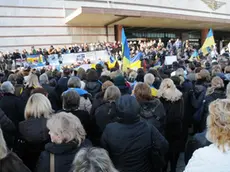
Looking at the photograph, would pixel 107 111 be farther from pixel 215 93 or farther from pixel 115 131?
pixel 215 93

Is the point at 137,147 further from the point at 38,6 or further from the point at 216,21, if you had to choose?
the point at 216,21

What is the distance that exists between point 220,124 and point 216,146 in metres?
0.16

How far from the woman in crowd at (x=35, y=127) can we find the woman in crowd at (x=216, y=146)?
182cm

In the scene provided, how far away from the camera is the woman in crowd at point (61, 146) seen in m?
2.26

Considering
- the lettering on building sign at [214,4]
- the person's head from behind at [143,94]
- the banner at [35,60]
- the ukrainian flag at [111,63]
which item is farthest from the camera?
the lettering on building sign at [214,4]

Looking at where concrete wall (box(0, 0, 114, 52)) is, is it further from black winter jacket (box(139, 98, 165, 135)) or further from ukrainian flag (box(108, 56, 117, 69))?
black winter jacket (box(139, 98, 165, 135))

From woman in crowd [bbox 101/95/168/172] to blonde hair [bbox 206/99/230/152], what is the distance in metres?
0.77

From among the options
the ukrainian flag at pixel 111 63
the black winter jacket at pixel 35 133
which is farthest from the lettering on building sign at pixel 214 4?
the black winter jacket at pixel 35 133

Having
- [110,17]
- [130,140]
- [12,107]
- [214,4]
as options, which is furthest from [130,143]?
[214,4]

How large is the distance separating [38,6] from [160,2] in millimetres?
12833

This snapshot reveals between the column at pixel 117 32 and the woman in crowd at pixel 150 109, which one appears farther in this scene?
the column at pixel 117 32

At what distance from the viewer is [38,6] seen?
23219 mm

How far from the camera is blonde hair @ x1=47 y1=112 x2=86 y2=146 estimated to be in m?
2.31

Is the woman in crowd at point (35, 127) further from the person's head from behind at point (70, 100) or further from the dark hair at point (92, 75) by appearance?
the dark hair at point (92, 75)
